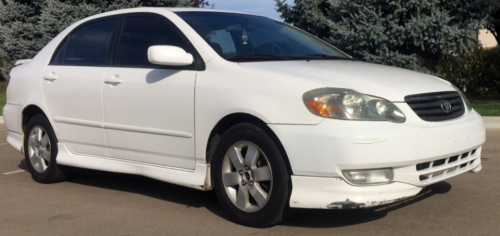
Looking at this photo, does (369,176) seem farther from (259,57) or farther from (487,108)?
(487,108)

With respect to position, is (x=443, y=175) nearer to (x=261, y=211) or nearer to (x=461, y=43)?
(x=261, y=211)

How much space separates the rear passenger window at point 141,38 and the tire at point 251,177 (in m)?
1.13

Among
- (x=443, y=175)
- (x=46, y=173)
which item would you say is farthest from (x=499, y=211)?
(x=46, y=173)

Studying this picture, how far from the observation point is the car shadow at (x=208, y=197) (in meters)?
4.84

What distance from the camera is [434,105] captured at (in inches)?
182

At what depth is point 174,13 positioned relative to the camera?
18.2 feet

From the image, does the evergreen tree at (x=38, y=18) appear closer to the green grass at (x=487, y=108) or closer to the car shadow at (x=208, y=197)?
the green grass at (x=487, y=108)

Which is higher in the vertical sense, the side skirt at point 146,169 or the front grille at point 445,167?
the front grille at point 445,167

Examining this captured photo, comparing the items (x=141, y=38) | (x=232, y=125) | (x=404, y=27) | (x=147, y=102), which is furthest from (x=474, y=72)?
(x=232, y=125)

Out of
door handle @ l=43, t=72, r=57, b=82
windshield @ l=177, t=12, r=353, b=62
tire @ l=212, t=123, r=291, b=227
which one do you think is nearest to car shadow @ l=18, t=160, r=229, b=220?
tire @ l=212, t=123, r=291, b=227

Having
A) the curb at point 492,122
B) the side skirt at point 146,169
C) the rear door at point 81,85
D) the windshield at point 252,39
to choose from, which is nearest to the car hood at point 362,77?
the windshield at point 252,39

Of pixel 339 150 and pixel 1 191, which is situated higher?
pixel 339 150

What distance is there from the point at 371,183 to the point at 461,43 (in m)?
11.4

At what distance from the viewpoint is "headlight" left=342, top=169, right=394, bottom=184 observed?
4.21 m
